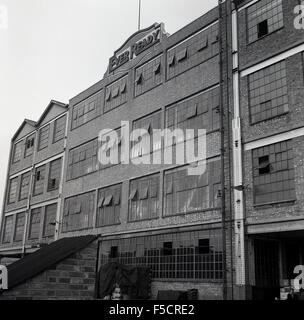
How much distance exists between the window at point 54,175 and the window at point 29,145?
4985 millimetres

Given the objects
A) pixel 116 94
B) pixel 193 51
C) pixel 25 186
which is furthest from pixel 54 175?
A: pixel 193 51

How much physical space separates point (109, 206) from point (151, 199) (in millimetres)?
4032

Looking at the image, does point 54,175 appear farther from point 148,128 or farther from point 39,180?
point 148,128

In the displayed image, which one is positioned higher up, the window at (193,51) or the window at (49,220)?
the window at (193,51)

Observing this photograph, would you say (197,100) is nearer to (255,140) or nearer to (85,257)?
(255,140)

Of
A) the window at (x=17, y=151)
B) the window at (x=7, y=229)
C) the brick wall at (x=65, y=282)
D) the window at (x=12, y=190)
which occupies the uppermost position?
the window at (x=17, y=151)

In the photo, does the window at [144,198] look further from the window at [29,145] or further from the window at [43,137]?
the window at [29,145]

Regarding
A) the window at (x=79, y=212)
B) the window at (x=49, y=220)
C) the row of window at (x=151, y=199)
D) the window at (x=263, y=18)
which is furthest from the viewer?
the window at (x=49, y=220)

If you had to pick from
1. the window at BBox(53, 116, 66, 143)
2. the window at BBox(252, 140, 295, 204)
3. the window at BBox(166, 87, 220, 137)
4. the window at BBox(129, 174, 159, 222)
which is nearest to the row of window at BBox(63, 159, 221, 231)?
the window at BBox(129, 174, 159, 222)

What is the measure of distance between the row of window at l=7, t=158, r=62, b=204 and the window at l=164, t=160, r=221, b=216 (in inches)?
518

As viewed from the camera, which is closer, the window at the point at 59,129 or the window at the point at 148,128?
the window at the point at 148,128

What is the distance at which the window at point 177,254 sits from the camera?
19453mm

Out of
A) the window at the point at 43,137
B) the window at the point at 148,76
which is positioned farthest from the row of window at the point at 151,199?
the window at the point at 43,137

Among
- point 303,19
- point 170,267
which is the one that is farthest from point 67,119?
point 303,19
